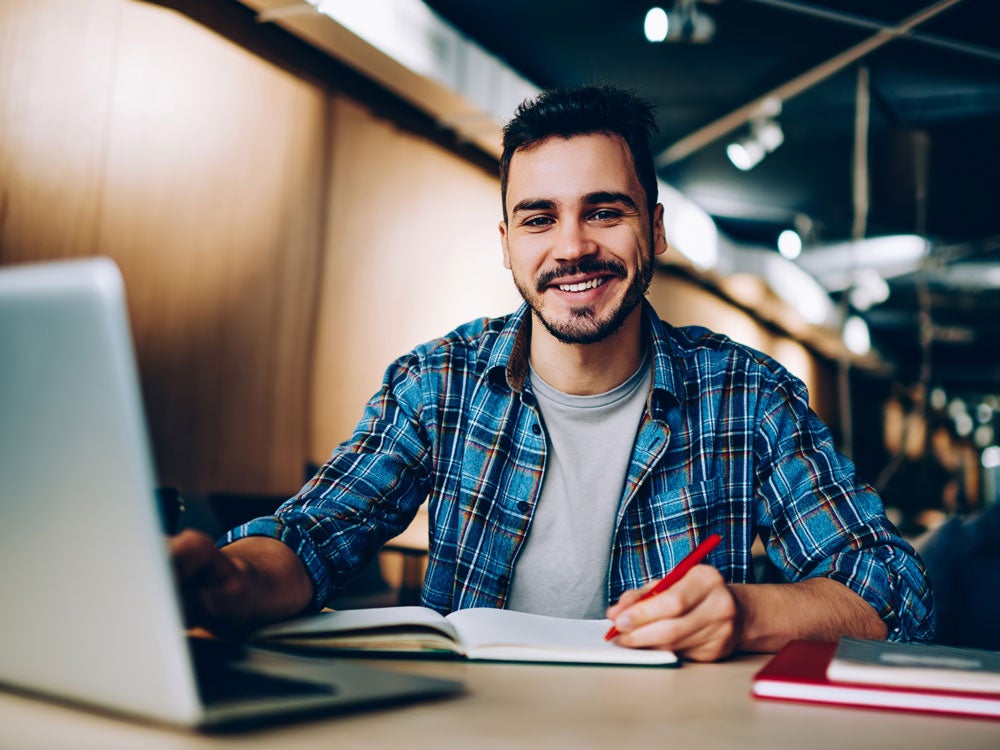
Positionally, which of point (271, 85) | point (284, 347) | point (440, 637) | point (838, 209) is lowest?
point (440, 637)

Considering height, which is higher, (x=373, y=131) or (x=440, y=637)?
(x=373, y=131)

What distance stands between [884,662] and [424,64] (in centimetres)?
359

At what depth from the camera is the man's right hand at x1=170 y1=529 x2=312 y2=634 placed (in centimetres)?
83

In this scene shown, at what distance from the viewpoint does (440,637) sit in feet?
2.81

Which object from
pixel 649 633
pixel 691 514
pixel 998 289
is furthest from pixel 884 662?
pixel 998 289

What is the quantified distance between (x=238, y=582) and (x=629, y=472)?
0.79m

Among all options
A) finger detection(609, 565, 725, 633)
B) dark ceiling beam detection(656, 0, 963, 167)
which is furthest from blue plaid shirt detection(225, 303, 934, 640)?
dark ceiling beam detection(656, 0, 963, 167)

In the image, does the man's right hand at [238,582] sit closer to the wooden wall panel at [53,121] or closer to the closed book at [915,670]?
the closed book at [915,670]

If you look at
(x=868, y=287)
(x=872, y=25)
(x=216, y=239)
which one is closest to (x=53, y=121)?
(x=216, y=239)

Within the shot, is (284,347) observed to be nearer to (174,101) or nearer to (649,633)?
(174,101)

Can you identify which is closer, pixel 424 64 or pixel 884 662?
pixel 884 662

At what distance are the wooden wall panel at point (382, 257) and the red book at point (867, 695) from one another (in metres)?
3.45

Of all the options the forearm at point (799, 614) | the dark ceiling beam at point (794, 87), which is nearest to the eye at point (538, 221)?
the forearm at point (799, 614)

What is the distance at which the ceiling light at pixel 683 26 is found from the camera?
3.68 metres
